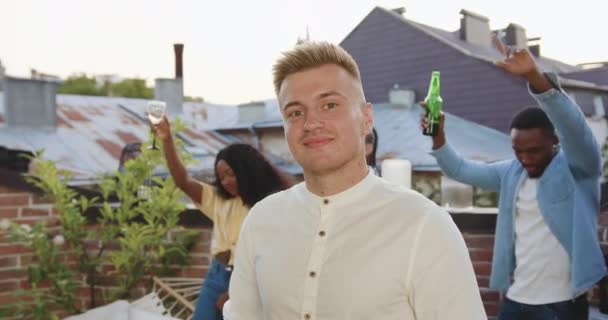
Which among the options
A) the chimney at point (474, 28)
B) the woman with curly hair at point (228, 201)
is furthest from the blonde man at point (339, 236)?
the chimney at point (474, 28)

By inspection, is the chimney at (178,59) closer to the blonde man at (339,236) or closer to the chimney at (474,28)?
the chimney at (474,28)

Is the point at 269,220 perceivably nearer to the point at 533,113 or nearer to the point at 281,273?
the point at 281,273

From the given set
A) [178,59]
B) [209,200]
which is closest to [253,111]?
[178,59]

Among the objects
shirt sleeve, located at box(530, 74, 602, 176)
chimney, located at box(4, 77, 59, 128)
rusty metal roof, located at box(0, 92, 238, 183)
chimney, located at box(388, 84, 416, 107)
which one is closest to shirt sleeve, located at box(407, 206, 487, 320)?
shirt sleeve, located at box(530, 74, 602, 176)

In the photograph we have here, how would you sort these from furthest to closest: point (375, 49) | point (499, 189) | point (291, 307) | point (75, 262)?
point (375, 49), point (75, 262), point (499, 189), point (291, 307)

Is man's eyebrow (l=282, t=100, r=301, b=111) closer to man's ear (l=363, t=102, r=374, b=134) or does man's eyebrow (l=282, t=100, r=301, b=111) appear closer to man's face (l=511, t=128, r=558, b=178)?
man's ear (l=363, t=102, r=374, b=134)

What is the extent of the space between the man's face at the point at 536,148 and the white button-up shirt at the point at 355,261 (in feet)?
4.20

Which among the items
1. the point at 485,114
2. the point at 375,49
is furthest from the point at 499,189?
the point at 375,49

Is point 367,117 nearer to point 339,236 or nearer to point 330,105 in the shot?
point 330,105

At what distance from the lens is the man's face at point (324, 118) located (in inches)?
53.1

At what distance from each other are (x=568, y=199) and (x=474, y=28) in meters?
17.4

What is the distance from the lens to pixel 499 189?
112 inches

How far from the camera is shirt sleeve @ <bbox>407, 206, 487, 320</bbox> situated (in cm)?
118

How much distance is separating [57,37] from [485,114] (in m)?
12.7
